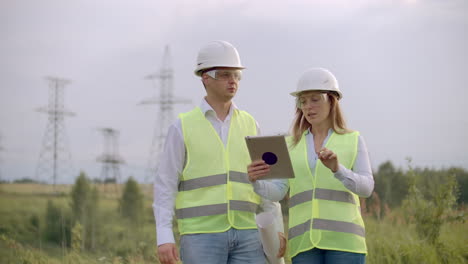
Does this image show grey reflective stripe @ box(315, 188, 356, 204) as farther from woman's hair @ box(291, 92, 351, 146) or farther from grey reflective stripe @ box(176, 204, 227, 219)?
grey reflective stripe @ box(176, 204, 227, 219)

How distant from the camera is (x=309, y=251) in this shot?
4098 mm

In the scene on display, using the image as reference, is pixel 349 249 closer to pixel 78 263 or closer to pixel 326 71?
pixel 326 71

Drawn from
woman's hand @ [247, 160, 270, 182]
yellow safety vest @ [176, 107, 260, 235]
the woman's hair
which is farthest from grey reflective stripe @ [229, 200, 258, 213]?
the woman's hair

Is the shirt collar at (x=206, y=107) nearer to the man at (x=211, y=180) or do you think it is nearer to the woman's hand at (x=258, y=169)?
the man at (x=211, y=180)

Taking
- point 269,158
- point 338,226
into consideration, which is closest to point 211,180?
point 269,158

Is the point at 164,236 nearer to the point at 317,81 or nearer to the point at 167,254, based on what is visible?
the point at 167,254

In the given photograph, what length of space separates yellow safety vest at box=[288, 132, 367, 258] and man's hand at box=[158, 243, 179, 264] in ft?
2.84

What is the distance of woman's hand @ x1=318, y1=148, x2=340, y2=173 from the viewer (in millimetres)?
3777

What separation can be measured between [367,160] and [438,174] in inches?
312

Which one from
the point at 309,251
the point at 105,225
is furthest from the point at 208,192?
the point at 105,225

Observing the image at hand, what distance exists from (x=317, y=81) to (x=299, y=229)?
110 cm

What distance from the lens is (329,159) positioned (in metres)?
3.80

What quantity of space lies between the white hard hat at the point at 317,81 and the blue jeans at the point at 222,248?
3.77 ft

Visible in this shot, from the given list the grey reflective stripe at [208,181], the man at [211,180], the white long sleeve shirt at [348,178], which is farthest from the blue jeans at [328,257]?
the grey reflective stripe at [208,181]
